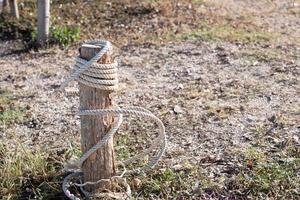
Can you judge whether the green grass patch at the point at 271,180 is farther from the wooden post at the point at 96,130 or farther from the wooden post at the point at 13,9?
the wooden post at the point at 13,9

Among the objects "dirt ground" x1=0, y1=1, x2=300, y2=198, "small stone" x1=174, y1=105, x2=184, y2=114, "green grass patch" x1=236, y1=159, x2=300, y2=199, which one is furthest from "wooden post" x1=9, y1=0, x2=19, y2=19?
"green grass patch" x1=236, y1=159, x2=300, y2=199

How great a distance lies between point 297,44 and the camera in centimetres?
703

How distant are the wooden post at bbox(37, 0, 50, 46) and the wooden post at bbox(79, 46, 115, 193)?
378cm

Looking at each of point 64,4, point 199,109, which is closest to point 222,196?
point 199,109

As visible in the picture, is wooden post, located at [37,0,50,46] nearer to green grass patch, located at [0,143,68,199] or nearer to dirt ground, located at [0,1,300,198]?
dirt ground, located at [0,1,300,198]

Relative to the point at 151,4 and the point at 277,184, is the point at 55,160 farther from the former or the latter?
the point at 151,4

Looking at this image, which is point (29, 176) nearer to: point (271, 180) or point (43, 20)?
point (271, 180)

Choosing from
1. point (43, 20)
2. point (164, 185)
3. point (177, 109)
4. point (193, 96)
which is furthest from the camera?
point (43, 20)

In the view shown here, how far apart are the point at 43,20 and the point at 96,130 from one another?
3895 millimetres

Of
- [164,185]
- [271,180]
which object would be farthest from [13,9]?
[271,180]

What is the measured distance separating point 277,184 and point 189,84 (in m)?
2.23

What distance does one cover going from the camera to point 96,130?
3.46 m

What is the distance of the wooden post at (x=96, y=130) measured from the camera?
341 centimetres

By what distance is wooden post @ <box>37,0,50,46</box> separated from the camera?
698 centimetres
